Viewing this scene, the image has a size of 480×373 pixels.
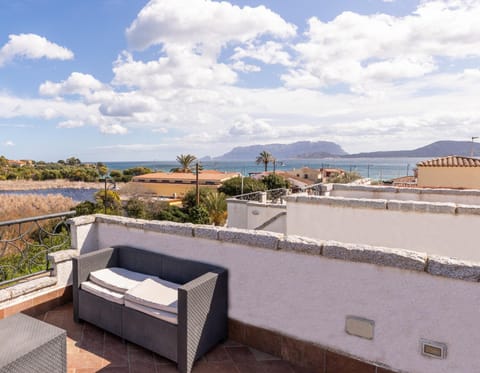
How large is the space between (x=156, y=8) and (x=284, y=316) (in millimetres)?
7577

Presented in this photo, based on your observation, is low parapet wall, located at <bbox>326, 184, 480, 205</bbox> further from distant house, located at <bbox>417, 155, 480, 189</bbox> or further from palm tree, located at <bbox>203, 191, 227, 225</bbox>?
palm tree, located at <bbox>203, 191, 227, 225</bbox>

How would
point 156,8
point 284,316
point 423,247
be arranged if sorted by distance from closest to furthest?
point 284,316 < point 423,247 < point 156,8

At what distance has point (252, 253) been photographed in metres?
2.56

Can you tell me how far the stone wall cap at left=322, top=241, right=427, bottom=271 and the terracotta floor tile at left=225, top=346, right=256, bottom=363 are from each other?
1211 mm

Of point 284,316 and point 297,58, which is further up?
point 297,58

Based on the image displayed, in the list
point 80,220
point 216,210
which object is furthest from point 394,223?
point 216,210

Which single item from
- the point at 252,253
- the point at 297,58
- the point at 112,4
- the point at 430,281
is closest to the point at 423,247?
the point at 430,281

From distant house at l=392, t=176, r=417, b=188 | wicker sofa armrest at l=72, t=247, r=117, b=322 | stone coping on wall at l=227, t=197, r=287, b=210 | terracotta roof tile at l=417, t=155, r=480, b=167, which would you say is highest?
terracotta roof tile at l=417, t=155, r=480, b=167

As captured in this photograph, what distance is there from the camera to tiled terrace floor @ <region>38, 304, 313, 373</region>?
7.70ft

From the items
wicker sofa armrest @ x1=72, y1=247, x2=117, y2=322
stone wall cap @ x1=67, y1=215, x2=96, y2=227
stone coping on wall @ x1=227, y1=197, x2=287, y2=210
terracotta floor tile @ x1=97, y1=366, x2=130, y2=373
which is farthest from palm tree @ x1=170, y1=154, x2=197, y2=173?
terracotta floor tile @ x1=97, y1=366, x2=130, y2=373

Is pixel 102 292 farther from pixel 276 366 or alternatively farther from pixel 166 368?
pixel 276 366

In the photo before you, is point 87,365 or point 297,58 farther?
point 297,58

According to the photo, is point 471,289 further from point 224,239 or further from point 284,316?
point 224,239

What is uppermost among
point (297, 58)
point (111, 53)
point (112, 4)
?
point (111, 53)
